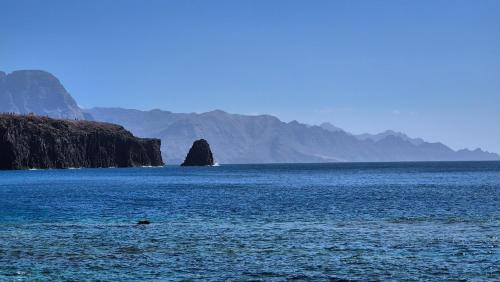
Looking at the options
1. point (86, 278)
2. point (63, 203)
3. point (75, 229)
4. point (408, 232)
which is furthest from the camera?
point (63, 203)

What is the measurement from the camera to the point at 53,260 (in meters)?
43.6

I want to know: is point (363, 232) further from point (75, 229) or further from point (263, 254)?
point (75, 229)

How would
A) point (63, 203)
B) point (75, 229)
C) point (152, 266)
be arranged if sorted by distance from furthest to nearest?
1. point (63, 203)
2. point (75, 229)
3. point (152, 266)

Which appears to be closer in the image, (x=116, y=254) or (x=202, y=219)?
(x=116, y=254)

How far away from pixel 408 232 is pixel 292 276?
23.3m

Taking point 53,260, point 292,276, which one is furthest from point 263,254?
point 53,260

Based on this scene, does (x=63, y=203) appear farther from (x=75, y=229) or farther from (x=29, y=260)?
(x=29, y=260)

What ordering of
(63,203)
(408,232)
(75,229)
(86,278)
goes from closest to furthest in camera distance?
1. (86,278)
2. (408,232)
3. (75,229)
4. (63,203)

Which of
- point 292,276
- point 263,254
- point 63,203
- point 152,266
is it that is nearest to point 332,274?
point 292,276

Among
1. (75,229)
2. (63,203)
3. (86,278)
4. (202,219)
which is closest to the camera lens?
(86,278)

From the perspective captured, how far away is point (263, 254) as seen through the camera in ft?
149

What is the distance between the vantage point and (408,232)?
57562 mm

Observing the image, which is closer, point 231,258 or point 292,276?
point 292,276

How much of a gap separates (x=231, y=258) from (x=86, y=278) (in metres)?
11.1
